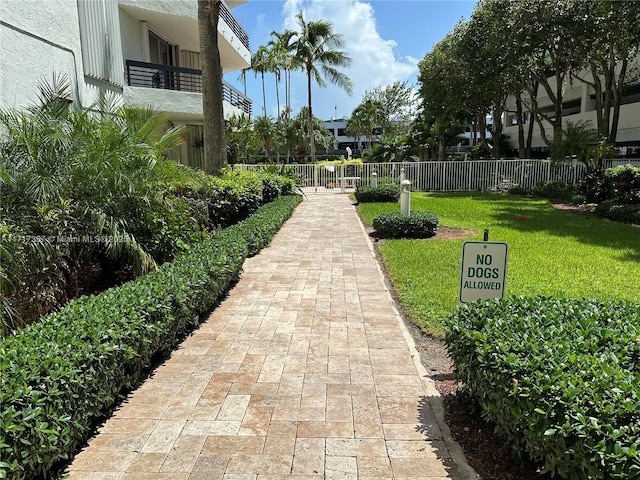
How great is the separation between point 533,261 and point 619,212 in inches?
291

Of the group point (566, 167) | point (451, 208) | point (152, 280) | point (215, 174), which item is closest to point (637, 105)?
point (566, 167)

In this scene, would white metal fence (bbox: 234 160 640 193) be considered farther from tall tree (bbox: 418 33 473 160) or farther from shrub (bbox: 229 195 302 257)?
shrub (bbox: 229 195 302 257)

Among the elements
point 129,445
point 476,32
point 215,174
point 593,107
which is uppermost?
point 476,32

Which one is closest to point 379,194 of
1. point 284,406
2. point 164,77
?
point 164,77

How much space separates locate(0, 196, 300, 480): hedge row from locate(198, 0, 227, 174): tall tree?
703 cm

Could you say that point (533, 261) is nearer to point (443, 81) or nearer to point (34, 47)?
point (34, 47)

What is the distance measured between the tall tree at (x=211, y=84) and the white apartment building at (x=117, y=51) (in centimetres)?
148

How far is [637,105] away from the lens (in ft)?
73.7

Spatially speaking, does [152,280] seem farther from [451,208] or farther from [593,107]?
[593,107]

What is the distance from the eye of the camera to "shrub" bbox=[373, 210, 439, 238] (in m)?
10.2

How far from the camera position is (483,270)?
147 inches

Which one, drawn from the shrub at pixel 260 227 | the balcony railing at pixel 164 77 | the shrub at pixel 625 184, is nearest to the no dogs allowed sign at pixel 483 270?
the shrub at pixel 260 227

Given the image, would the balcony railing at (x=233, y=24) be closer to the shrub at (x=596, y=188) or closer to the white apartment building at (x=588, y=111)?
the shrub at (x=596, y=188)

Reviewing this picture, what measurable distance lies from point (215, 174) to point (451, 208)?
866 cm
